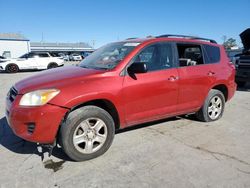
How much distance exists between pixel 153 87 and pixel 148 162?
1.26m

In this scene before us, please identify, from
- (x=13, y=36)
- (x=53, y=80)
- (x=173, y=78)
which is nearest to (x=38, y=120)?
(x=53, y=80)

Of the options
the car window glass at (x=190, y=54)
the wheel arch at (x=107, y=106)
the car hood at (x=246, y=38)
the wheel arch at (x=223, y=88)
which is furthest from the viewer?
the car hood at (x=246, y=38)

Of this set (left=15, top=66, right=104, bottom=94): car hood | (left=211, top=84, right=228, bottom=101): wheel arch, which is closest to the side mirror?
(left=15, top=66, right=104, bottom=94): car hood

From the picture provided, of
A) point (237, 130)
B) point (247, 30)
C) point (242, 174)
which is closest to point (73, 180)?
point (242, 174)

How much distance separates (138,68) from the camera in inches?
151

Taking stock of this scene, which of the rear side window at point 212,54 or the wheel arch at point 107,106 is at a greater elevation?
the rear side window at point 212,54

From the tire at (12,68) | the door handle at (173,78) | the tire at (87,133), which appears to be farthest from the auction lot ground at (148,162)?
the tire at (12,68)

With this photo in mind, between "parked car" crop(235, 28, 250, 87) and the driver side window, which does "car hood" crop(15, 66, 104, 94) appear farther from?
"parked car" crop(235, 28, 250, 87)

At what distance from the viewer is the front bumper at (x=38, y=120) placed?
326 centimetres

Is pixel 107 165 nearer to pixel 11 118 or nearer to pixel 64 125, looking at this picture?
pixel 64 125

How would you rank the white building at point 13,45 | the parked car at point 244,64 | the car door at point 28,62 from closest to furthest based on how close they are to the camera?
1. the parked car at point 244,64
2. the car door at point 28,62
3. the white building at point 13,45

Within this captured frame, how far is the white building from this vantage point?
44344mm

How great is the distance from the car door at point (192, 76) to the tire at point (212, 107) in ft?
0.57

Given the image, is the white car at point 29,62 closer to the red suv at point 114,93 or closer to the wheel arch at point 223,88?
the red suv at point 114,93
